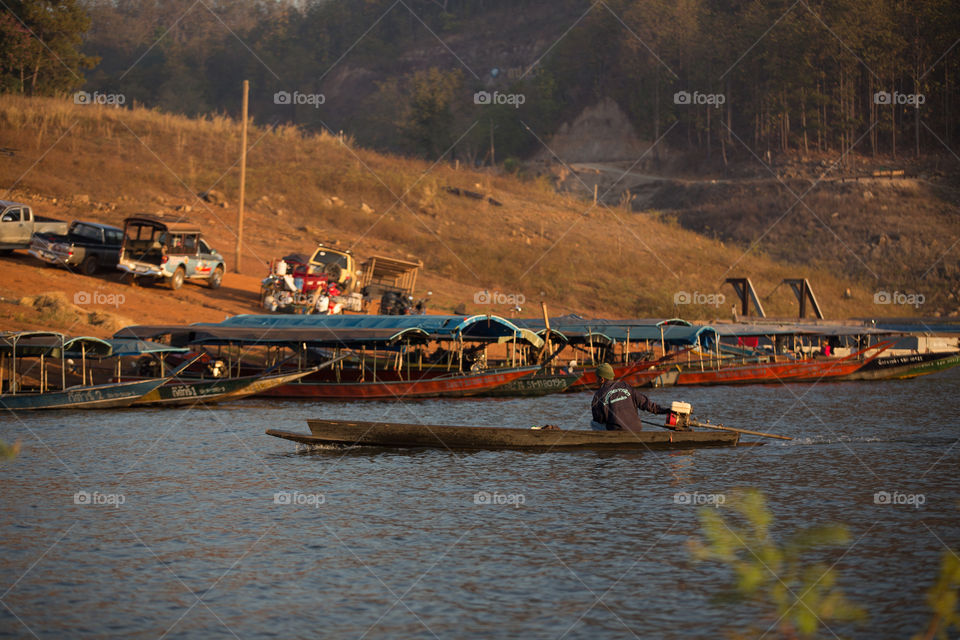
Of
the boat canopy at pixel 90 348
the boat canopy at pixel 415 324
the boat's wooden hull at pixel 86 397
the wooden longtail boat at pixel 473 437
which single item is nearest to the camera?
the wooden longtail boat at pixel 473 437

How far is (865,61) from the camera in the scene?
75938 mm

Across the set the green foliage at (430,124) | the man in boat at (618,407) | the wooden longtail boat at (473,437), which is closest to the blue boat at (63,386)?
the wooden longtail boat at (473,437)

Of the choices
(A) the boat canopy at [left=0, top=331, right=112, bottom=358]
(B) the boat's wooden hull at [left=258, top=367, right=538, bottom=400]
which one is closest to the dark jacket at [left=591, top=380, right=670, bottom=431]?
(B) the boat's wooden hull at [left=258, top=367, right=538, bottom=400]

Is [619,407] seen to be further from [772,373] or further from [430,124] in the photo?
[430,124]

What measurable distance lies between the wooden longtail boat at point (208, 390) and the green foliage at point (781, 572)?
14.7 m

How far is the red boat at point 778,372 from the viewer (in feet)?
109

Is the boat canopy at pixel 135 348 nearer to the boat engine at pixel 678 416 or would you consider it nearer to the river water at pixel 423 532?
the river water at pixel 423 532

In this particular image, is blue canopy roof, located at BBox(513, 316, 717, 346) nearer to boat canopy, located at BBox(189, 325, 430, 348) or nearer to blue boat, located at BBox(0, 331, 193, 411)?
boat canopy, located at BBox(189, 325, 430, 348)

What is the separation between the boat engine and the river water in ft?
1.97

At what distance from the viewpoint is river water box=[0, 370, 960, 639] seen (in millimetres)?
9914

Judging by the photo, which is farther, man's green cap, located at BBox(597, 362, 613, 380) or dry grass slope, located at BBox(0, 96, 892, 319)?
dry grass slope, located at BBox(0, 96, 892, 319)

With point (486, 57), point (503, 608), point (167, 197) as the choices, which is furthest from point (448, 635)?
point (486, 57)

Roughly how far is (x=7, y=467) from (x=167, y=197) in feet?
111

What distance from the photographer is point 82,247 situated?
37594mm
